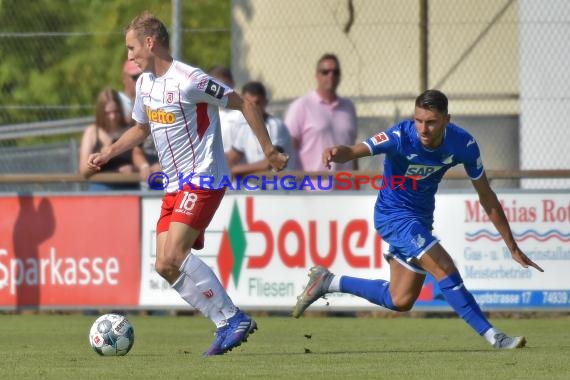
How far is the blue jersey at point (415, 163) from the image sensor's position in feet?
31.2

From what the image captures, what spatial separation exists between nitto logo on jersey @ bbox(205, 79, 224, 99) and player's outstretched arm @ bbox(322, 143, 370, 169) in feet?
2.53

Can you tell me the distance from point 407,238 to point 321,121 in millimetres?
4092

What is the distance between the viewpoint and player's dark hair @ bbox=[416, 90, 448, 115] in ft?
30.1

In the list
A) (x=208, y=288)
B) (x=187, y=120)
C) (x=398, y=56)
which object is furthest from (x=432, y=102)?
(x=398, y=56)

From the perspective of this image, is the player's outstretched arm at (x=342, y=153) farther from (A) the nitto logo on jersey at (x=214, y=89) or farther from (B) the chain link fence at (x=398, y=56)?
(B) the chain link fence at (x=398, y=56)

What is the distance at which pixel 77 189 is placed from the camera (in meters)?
14.4

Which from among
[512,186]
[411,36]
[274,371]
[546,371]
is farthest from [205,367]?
[411,36]

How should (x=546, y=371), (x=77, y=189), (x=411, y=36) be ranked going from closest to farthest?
(x=546, y=371), (x=77, y=189), (x=411, y=36)

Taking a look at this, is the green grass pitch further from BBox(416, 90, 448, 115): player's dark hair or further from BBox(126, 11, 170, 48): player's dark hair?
BBox(126, 11, 170, 48): player's dark hair

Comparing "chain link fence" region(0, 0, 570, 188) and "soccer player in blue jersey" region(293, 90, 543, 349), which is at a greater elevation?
"chain link fence" region(0, 0, 570, 188)

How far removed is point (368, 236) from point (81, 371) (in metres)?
5.33

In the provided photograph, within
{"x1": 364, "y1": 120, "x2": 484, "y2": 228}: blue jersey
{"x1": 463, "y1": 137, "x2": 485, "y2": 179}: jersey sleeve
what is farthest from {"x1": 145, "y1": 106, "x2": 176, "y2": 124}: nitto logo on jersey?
{"x1": 463, "y1": 137, "x2": 485, "y2": 179}: jersey sleeve

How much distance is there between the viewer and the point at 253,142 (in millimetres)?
13562

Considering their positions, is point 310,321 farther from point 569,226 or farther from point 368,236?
point 569,226
